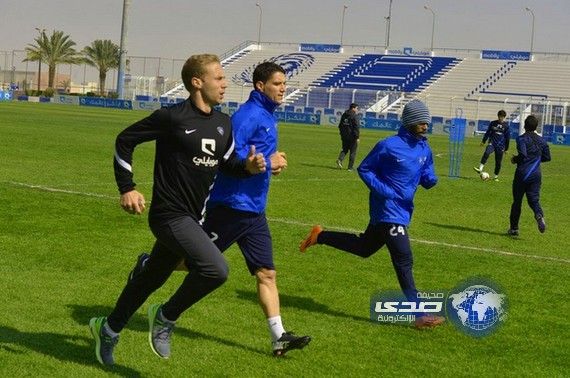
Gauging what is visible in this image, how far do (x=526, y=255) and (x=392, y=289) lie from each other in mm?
3674

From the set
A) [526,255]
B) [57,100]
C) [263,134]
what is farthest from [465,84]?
[263,134]

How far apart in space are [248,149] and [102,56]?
9453cm

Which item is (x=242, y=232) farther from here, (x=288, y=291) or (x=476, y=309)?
(x=476, y=309)

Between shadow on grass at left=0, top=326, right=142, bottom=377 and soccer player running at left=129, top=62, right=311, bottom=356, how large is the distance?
72 cm

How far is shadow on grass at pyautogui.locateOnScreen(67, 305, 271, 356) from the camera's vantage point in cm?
671

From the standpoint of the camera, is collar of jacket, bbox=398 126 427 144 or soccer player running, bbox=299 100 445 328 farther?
collar of jacket, bbox=398 126 427 144

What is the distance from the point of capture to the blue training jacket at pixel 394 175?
7824 mm

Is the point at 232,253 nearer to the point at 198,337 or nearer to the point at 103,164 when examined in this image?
the point at 198,337

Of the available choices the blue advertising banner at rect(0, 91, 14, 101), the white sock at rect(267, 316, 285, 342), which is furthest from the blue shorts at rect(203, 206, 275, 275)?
the blue advertising banner at rect(0, 91, 14, 101)

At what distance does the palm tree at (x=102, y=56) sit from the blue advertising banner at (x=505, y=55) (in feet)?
125

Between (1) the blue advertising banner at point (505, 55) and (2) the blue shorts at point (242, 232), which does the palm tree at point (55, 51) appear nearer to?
(1) the blue advertising banner at point (505, 55)

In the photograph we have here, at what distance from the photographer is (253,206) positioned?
6570 millimetres

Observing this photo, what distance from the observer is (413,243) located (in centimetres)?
1225

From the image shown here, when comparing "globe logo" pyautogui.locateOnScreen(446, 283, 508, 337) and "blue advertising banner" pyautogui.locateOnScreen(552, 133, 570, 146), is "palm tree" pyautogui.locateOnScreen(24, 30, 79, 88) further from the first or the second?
"globe logo" pyautogui.locateOnScreen(446, 283, 508, 337)
